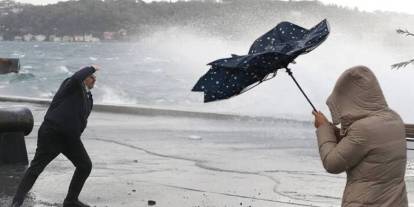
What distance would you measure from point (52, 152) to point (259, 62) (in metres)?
3.25

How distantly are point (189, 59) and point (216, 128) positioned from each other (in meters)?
57.1

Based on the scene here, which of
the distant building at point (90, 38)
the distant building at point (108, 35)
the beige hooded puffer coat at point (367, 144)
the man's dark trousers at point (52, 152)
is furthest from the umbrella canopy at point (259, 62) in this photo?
the distant building at point (90, 38)

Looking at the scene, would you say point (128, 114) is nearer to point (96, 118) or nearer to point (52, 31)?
point (96, 118)

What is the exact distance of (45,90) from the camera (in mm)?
44031

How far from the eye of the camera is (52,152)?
672 centimetres

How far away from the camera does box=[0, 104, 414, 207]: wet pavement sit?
774 centimetres

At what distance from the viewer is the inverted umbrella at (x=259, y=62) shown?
4.09 metres

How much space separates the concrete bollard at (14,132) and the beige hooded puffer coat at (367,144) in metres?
6.16

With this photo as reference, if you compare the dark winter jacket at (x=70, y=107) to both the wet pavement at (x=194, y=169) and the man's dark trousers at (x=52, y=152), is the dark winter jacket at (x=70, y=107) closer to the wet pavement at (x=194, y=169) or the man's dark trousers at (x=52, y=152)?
the man's dark trousers at (x=52, y=152)

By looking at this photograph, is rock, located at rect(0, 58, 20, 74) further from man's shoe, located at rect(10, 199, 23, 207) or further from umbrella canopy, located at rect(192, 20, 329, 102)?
umbrella canopy, located at rect(192, 20, 329, 102)

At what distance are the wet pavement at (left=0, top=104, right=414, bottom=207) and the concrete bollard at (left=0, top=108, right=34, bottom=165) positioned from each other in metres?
0.19

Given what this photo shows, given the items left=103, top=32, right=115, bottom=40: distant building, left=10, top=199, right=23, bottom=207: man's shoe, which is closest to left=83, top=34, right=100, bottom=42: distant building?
left=103, top=32, right=115, bottom=40: distant building

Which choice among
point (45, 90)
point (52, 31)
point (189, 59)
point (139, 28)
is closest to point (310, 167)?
point (45, 90)

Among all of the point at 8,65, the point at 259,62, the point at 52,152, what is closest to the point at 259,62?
the point at 259,62
